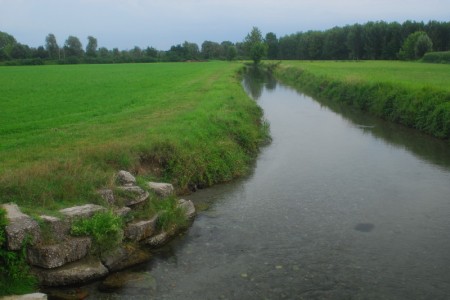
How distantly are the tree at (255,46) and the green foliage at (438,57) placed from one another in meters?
44.9

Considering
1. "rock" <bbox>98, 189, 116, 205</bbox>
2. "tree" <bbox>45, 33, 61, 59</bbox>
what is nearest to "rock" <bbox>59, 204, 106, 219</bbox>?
"rock" <bbox>98, 189, 116, 205</bbox>

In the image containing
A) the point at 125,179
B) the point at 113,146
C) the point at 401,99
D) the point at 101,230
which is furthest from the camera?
the point at 401,99

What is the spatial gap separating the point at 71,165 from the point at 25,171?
117 centimetres

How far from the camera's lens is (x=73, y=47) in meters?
150

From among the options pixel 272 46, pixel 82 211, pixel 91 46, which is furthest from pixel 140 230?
pixel 91 46

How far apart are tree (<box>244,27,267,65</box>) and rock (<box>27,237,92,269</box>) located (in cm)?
11206

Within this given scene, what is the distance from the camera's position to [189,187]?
14414mm

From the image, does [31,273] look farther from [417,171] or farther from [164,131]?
[417,171]

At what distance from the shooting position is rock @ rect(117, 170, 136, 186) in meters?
11.6

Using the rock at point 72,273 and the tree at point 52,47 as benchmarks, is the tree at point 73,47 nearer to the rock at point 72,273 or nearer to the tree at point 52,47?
the tree at point 52,47

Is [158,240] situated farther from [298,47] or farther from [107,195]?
[298,47]

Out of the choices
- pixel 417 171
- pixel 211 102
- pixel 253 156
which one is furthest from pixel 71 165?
pixel 211 102

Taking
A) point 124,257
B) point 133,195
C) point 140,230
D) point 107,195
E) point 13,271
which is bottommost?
point 124,257

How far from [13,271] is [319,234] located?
6.85m
